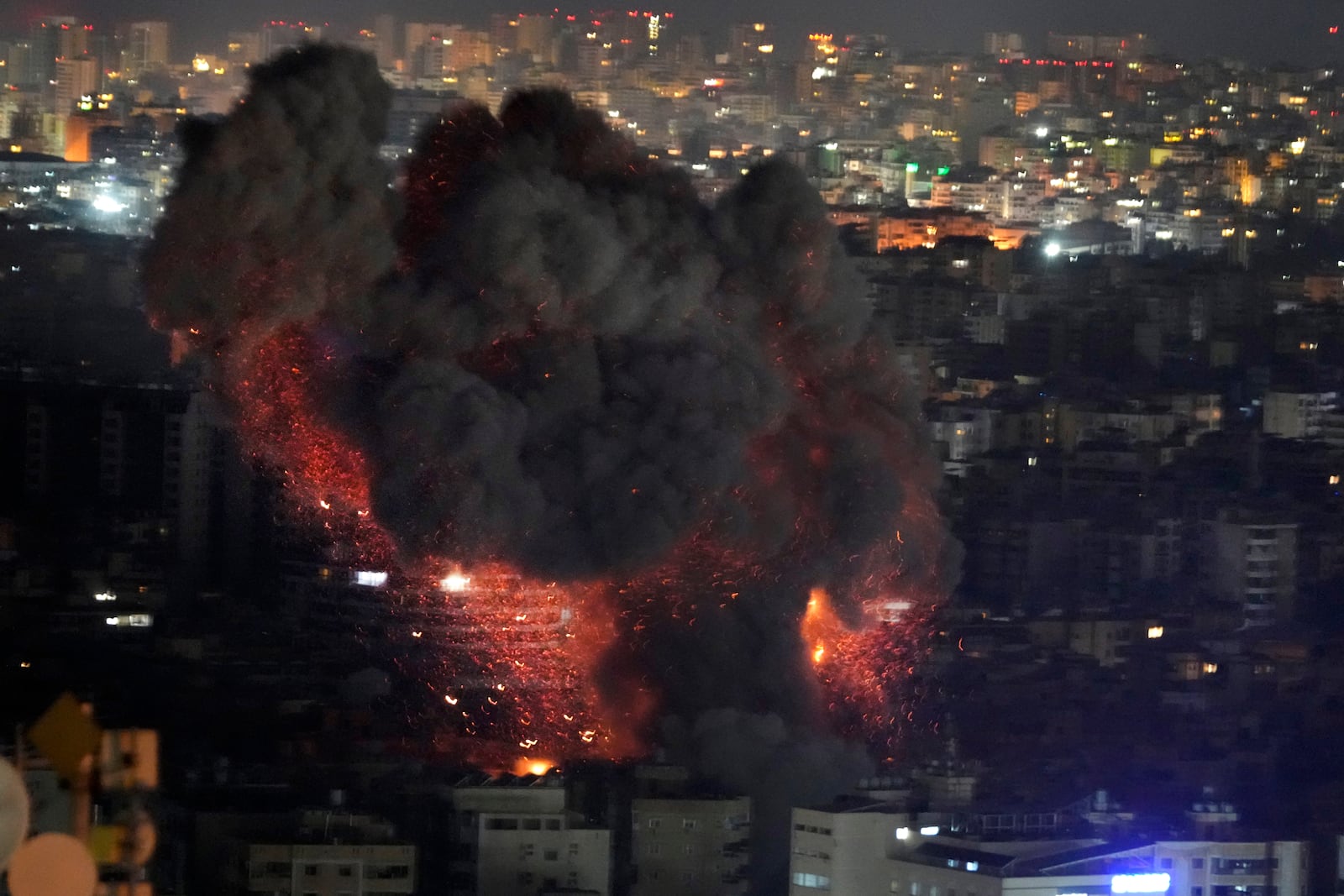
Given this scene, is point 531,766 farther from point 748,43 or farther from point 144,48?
point 748,43

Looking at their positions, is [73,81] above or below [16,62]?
below

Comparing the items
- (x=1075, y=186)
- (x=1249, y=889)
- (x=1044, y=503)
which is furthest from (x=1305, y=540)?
(x=1075, y=186)

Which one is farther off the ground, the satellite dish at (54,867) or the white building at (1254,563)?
the satellite dish at (54,867)

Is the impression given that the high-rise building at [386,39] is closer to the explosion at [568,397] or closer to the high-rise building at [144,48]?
the high-rise building at [144,48]

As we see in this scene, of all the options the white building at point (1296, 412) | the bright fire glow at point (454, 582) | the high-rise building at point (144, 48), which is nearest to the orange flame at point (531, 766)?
the bright fire glow at point (454, 582)

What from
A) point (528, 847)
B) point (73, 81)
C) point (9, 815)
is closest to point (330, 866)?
point (528, 847)

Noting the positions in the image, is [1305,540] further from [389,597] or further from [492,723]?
[492,723]

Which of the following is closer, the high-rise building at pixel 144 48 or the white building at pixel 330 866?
the white building at pixel 330 866
